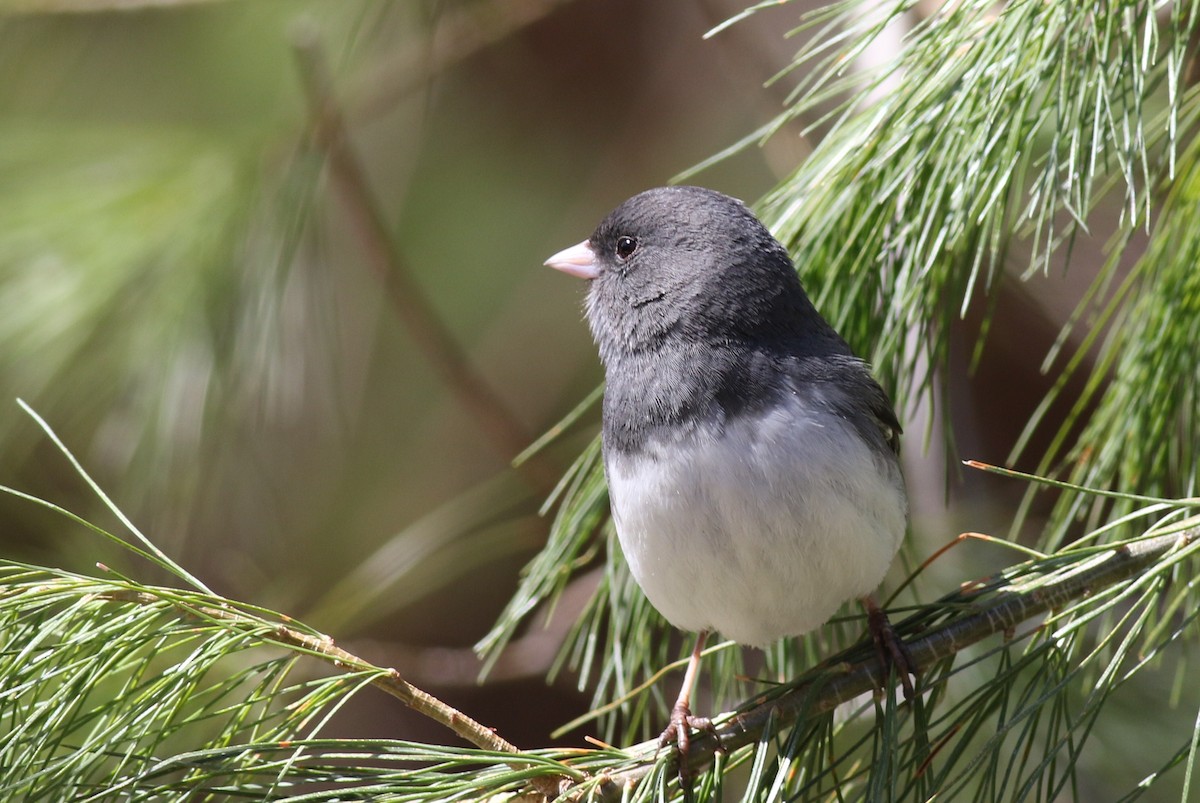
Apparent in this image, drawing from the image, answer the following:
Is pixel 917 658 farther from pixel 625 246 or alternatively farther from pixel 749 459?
pixel 625 246

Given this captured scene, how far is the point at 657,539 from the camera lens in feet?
3.93

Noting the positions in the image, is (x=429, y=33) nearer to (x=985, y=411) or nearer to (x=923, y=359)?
(x=923, y=359)

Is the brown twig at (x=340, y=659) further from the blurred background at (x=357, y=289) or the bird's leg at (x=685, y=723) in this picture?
the blurred background at (x=357, y=289)

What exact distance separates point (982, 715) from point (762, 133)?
0.60 metres

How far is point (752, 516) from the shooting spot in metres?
1.19

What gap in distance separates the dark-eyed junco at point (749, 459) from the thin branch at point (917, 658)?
0.07m

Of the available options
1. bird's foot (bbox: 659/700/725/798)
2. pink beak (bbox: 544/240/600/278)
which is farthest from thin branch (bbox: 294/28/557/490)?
bird's foot (bbox: 659/700/725/798)

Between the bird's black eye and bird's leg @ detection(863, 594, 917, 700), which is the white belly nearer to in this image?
bird's leg @ detection(863, 594, 917, 700)

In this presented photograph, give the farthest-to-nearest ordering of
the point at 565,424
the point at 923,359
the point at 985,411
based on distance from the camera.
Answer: the point at 985,411 < the point at 923,359 < the point at 565,424

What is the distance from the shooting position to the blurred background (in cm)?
168

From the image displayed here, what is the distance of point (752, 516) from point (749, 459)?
0.19 feet

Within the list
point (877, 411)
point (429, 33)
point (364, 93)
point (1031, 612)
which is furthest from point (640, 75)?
point (1031, 612)

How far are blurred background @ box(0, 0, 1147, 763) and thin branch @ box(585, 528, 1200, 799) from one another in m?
0.23

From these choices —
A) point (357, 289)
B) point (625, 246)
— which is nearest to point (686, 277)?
point (625, 246)
